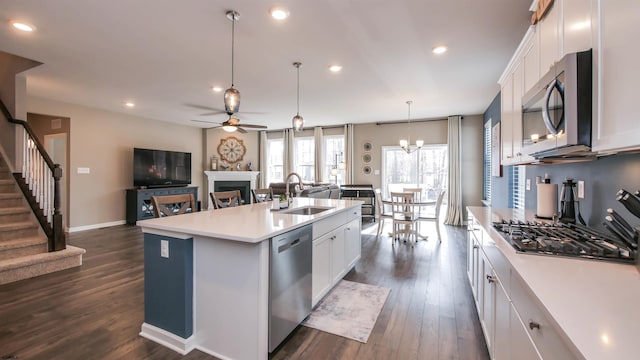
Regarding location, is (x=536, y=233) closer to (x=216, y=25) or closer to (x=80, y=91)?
(x=216, y=25)

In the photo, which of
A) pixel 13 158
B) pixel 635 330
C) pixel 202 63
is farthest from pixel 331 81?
pixel 13 158

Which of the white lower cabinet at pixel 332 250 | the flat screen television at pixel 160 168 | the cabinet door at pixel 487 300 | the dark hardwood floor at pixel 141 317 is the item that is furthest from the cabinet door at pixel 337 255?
the flat screen television at pixel 160 168

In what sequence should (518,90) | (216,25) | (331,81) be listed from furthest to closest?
(331,81) < (216,25) < (518,90)

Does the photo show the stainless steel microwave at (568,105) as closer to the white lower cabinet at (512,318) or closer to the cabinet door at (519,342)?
the white lower cabinet at (512,318)

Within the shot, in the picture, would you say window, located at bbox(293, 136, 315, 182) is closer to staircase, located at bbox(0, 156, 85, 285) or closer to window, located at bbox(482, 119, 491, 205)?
window, located at bbox(482, 119, 491, 205)

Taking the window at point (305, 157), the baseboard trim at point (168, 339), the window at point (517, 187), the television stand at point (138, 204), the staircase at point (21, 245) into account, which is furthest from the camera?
the window at point (305, 157)

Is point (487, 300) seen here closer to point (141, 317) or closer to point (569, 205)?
point (569, 205)

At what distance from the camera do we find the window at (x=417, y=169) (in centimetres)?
733

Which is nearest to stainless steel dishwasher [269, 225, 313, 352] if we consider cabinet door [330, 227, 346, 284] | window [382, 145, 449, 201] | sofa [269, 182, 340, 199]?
cabinet door [330, 227, 346, 284]

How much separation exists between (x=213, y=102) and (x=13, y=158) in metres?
3.15

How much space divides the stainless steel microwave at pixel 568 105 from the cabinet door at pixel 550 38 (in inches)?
7.2

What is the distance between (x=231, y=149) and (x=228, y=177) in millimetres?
1004

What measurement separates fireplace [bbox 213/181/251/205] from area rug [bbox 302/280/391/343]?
6.46 m

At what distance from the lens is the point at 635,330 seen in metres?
0.73
